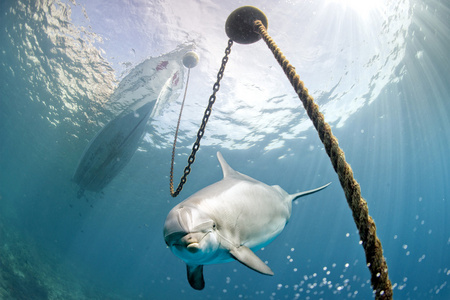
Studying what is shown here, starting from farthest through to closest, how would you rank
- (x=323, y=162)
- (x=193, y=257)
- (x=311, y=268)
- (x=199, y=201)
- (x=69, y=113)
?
1. (x=311, y=268)
2. (x=323, y=162)
3. (x=69, y=113)
4. (x=199, y=201)
5. (x=193, y=257)

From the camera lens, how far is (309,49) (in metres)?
10.5

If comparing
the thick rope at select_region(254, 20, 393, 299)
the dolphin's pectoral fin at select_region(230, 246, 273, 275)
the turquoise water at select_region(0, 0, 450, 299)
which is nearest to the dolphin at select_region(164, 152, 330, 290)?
the dolphin's pectoral fin at select_region(230, 246, 273, 275)

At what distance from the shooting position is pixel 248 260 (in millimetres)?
1849

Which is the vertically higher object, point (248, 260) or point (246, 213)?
point (246, 213)

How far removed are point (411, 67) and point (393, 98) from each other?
3.11 m

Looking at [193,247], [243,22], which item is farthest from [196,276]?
[243,22]

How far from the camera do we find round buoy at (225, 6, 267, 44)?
249cm

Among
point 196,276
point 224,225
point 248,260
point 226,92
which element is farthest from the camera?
point 226,92

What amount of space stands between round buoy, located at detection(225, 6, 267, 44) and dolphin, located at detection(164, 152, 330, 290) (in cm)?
187

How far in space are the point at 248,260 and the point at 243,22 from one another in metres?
A: 2.62

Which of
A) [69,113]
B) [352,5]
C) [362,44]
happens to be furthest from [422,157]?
[69,113]

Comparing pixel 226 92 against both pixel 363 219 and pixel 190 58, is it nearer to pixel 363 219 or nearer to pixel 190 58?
pixel 190 58

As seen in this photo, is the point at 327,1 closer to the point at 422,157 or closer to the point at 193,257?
the point at 193,257

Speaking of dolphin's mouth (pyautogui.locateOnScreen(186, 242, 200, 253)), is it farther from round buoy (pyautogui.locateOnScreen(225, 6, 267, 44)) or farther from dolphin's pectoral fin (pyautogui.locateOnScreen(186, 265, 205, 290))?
round buoy (pyautogui.locateOnScreen(225, 6, 267, 44))
